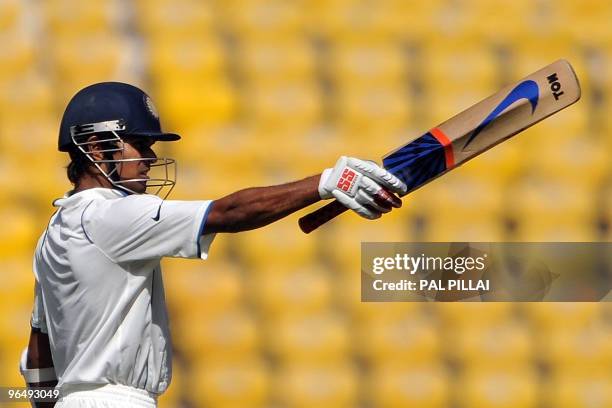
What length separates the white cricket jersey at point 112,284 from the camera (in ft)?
6.10

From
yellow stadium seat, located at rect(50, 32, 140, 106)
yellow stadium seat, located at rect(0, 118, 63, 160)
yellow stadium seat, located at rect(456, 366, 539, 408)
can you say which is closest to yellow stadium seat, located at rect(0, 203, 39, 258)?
yellow stadium seat, located at rect(0, 118, 63, 160)

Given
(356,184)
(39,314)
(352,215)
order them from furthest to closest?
(352,215)
(39,314)
(356,184)

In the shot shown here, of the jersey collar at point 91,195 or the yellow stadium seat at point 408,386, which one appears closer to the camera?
the jersey collar at point 91,195

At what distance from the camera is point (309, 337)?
2.80m

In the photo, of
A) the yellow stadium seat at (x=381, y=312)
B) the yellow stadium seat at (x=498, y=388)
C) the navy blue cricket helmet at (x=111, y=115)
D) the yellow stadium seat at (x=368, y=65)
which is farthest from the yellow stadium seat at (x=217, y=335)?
the navy blue cricket helmet at (x=111, y=115)

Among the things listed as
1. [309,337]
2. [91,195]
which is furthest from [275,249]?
[91,195]

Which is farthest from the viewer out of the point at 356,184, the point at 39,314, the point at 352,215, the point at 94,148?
the point at 352,215

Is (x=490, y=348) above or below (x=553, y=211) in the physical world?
below

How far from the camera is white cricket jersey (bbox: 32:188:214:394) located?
1.86m

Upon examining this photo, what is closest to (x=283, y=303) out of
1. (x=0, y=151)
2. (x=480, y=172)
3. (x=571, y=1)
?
(x=480, y=172)

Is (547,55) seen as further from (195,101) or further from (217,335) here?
(217,335)

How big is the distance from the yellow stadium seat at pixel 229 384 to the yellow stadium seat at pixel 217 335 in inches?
0.9

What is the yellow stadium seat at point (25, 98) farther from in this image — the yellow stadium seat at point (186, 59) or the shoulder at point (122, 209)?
the shoulder at point (122, 209)

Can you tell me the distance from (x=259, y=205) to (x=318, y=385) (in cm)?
109
